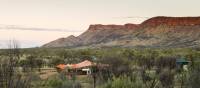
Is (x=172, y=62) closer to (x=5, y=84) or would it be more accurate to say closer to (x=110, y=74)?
(x=110, y=74)

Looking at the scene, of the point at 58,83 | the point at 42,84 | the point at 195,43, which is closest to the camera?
the point at 58,83

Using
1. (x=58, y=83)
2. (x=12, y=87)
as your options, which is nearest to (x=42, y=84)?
(x=58, y=83)

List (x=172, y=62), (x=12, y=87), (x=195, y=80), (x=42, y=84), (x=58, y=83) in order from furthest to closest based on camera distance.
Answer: (x=172, y=62), (x=42, y=84), (x=58, y=83), (x=195, y=80), (x=12, y=87)

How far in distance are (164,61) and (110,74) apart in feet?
57.0

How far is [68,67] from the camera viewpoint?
60.0 m

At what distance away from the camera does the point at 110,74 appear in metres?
43.2

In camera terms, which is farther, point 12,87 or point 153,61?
point 153,61

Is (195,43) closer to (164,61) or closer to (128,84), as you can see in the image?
(164,61)

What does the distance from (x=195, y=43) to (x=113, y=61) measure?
14229 centimetres

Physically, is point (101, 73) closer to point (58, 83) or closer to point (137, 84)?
point (58, 83)

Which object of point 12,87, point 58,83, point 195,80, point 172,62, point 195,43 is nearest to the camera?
point 12,87

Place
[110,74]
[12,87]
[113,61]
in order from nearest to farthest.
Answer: [12,87] → [110,74] → [113,61]

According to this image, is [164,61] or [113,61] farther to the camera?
[164,61]

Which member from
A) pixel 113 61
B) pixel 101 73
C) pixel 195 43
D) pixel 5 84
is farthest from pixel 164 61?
pixel 195 43
